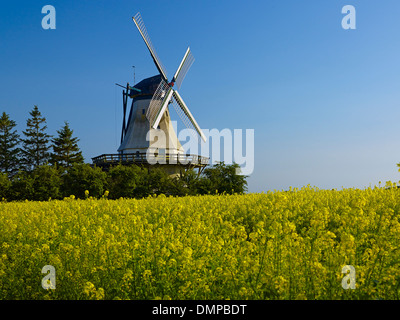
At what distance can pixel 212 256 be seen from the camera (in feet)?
15.0

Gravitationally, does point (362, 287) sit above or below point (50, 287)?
above

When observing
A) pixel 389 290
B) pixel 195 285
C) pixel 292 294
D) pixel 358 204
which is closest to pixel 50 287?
pixel 195 285

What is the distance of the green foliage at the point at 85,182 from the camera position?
2278cm

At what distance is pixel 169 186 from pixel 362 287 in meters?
20.3

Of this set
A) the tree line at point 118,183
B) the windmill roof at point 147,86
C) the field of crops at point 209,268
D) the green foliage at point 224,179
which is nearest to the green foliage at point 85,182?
the tree line at point 118,183

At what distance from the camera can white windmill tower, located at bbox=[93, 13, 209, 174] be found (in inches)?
1134

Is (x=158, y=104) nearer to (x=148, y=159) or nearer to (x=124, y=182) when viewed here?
(x=148, y=159)

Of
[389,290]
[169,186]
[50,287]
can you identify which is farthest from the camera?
[169,186]

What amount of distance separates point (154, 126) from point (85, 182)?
8212 millimetres

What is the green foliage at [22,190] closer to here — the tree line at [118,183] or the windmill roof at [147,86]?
the tree line at [118,183]

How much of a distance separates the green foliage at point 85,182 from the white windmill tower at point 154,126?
5.00 meters

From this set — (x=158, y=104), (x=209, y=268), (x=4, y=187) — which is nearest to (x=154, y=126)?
(x=158, y=104)

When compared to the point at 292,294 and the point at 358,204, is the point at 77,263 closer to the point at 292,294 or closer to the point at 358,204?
the point at 292,294
